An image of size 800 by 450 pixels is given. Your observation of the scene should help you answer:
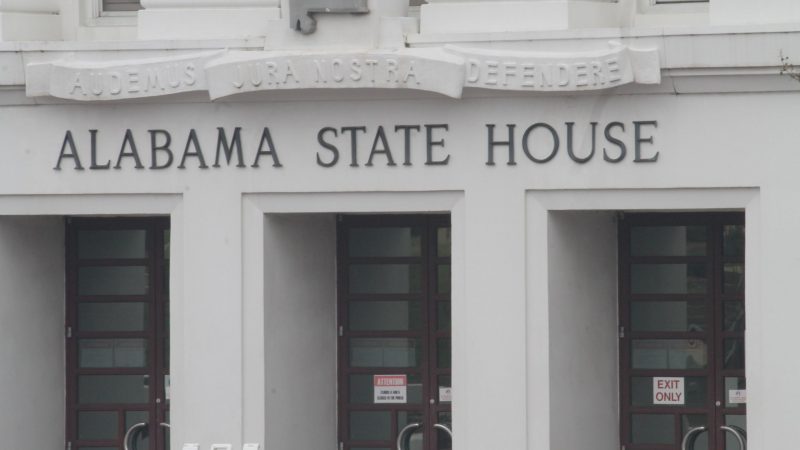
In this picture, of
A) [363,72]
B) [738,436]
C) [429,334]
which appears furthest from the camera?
[429,334]

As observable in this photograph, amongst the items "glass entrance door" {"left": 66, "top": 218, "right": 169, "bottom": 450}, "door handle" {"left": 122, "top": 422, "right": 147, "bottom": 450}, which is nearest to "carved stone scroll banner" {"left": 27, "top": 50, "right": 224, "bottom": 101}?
"glass entrance door" {"left": 66, "top": 218, "right": 169, "bottom": 450}

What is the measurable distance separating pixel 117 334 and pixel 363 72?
462 centimetres

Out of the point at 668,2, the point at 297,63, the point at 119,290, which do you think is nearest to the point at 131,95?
the point at 297,63

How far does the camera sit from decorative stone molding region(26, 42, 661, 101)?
60.6 ft

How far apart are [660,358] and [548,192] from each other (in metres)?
2.68

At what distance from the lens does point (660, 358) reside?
21.0m

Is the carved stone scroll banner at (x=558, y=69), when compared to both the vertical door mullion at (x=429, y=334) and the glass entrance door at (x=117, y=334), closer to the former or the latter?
the vertical door mullion at (x=429, y=334)

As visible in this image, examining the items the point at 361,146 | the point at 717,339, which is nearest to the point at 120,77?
the point at 361,146

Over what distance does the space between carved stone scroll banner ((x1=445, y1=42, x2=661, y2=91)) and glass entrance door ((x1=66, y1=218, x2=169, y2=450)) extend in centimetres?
447

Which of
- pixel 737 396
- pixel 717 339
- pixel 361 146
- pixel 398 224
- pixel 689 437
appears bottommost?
pixel 689 437

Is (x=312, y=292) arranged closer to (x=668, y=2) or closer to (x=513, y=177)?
(x=513, y=177)

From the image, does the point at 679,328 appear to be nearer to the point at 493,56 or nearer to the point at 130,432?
the point at 493,56

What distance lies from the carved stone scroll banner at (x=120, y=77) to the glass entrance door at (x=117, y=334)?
2.60 metres

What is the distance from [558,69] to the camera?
18578 mm
